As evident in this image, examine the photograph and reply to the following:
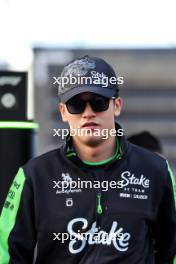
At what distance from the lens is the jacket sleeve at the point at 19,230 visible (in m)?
2.80

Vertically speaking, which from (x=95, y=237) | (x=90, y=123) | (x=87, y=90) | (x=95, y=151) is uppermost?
(x=87, y=90)

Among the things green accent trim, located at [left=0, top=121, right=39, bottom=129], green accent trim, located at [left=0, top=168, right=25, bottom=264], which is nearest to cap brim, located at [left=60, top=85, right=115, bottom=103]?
green accent trim, located at [left=0, top=168, right=25, bottom=264]

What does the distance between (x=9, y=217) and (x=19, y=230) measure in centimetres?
7

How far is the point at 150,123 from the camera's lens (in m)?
18.6

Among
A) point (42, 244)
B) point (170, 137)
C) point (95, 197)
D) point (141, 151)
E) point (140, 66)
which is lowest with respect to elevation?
point (42, 244)

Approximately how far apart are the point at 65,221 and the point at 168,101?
15.7m

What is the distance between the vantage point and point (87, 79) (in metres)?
2.81

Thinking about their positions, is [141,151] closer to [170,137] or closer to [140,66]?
[170,137]

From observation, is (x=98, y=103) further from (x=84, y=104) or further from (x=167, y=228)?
(x=167, y=228)

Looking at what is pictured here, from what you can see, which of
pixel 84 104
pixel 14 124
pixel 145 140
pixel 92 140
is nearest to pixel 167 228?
pixel 92 140

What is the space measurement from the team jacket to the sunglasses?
0.16 meters

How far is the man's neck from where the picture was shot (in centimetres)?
280

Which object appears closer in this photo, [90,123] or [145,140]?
[90,123]

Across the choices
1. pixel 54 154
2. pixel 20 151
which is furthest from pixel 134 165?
pixel 20 151
